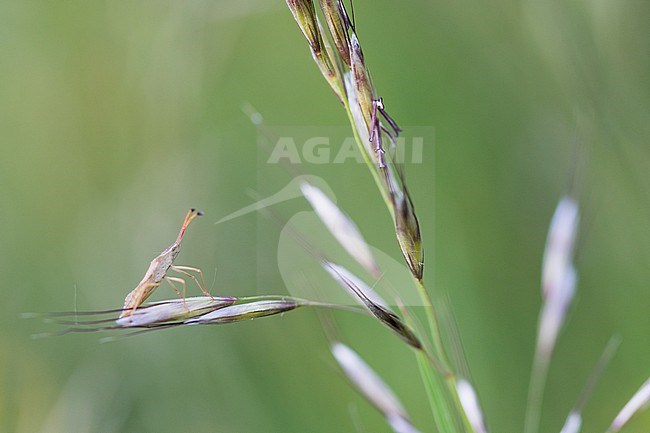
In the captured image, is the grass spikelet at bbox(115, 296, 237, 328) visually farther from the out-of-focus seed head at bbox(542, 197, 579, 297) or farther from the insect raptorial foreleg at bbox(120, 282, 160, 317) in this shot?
the out-of-focus seed head at bbox(542, 197, 579, 297)

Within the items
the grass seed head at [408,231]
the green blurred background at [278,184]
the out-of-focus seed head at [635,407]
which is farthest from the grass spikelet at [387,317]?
the green blurred background at [278,184]

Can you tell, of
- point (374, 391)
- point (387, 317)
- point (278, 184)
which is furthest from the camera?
point (278, 184)

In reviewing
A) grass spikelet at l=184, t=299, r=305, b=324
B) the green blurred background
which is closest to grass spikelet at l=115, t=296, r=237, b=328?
grass spikelet at l=184, t=299, r=305, b=324

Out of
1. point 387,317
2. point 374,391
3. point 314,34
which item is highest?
point 314,34

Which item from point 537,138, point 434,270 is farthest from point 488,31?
point 434,270

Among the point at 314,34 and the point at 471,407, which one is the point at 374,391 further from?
the point at 314,34

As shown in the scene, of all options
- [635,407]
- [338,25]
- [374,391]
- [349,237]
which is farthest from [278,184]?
[635,407]

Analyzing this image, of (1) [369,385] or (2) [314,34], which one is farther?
(1) [369,385]
